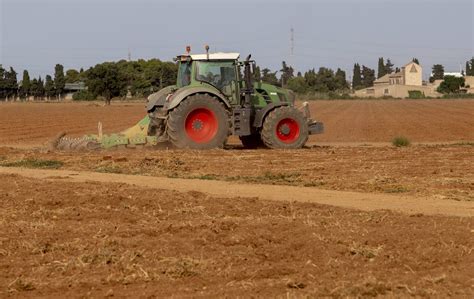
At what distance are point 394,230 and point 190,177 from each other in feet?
18.3

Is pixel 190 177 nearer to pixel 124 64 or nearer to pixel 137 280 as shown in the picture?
pixel 137 280

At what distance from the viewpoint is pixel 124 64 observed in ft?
369

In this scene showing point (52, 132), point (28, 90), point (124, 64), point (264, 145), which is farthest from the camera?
point (28, 90)

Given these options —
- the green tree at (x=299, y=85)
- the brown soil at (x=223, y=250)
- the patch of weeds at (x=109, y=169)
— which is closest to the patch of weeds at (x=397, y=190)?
the brown soil at (x=223, y=250)

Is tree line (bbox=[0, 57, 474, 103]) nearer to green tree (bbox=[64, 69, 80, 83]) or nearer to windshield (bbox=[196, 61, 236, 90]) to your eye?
green tree (bbox=[64, 69, 80, 83])

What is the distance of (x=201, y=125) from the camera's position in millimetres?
16719

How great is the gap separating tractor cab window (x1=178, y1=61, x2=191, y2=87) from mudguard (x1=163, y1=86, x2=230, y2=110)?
23.0 inches

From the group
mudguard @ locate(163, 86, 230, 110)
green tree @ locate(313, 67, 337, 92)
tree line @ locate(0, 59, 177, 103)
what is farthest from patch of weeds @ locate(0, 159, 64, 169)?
green tree @ locate(313, 67, 337, 92)

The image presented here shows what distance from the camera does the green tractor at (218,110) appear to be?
1652cm

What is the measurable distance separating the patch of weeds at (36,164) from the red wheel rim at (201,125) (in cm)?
333

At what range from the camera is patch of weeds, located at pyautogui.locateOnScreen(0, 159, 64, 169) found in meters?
14.3

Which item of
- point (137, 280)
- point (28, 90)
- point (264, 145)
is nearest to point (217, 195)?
point (137, 280)

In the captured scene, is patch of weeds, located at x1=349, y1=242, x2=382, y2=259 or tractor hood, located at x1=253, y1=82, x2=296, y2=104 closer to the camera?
patch of weeds, located at x1=349, y1=242, x2=382, y2=259

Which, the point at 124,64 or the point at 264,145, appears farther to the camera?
the point at 124,64
